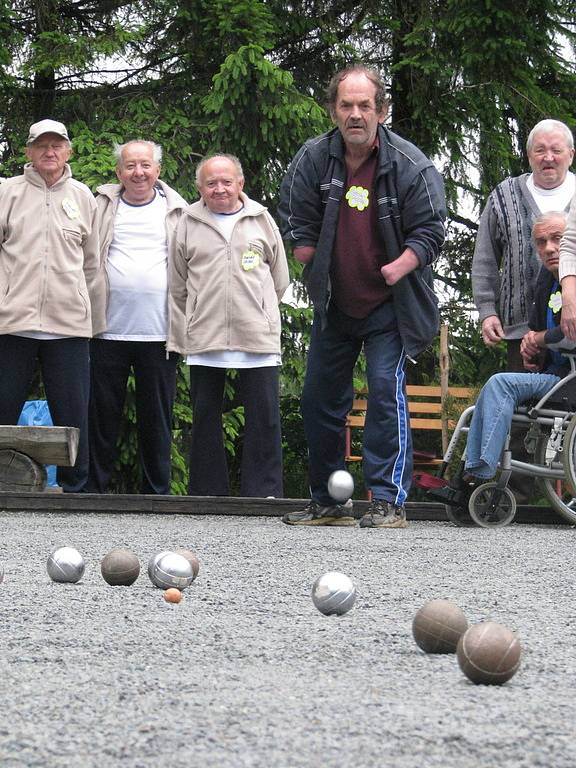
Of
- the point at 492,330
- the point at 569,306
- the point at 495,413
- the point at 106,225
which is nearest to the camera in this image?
the point at 569,306

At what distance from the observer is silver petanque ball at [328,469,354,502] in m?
5.58

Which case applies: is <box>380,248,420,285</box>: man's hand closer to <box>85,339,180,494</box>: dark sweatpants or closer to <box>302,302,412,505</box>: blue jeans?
<box>302,302,412,505</box>: blue jeans

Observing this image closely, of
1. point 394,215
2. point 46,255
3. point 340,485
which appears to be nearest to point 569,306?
point 394,215

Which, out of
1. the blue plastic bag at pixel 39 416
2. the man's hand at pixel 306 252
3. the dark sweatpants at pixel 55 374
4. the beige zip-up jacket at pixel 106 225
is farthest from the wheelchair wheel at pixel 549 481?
the blue plastic bag at pixel 39 416

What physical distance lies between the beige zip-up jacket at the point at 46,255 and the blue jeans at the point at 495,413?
184 cm

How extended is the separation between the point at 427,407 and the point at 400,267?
640 cm

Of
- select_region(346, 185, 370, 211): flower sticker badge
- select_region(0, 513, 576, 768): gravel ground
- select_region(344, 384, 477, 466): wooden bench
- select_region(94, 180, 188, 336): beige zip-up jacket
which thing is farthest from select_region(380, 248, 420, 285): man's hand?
select_region(344, 384, 477, 466): wooden bench

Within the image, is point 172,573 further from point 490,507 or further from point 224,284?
point 224,284

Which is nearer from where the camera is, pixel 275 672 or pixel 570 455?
pixel 275 672

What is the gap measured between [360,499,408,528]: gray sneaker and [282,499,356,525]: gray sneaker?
261 mm

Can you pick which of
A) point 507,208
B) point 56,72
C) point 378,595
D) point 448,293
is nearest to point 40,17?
point 56,72

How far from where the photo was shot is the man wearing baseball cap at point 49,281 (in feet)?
20.1

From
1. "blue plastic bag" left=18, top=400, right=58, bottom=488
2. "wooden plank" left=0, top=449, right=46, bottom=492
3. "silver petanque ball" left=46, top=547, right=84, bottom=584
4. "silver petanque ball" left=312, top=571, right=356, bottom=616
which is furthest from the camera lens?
"blue plastic bag" left=18, top=400, right=58, bottom=488

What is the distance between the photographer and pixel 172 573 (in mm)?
3160
